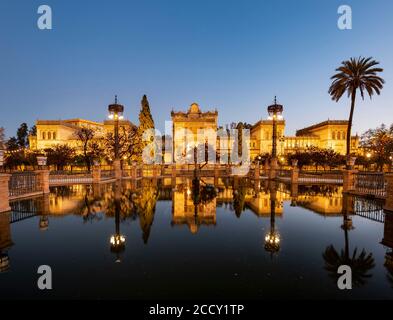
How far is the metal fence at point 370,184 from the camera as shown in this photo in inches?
570

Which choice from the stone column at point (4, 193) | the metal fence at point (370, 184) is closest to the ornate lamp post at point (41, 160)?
the stone column at point (4, 193)

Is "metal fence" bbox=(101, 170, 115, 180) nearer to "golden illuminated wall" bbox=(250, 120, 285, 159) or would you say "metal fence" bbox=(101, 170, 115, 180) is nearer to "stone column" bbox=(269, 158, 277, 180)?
"stone column" bbox=(269, 158, 277, 180)

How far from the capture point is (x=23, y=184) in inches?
623

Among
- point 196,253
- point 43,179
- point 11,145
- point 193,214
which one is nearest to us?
point 196,253

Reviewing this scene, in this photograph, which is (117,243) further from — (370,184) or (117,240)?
(370,184)

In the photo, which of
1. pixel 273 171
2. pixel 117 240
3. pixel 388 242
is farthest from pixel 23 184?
pixel 273 171

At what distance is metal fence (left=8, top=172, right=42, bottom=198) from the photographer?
581 inches

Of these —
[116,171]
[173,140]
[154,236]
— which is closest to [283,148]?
[173,140]

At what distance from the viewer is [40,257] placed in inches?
229

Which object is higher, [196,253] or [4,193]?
[4,193]

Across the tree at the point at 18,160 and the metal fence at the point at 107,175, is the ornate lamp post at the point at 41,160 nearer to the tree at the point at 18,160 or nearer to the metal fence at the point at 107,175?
the metal fence at the point at 107,175

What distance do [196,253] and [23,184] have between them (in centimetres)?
1588

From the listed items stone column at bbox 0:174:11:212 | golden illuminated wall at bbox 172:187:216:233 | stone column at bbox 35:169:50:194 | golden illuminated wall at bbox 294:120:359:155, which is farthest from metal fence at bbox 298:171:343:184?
golden illuminated wall at bbox 294:120:359:155
